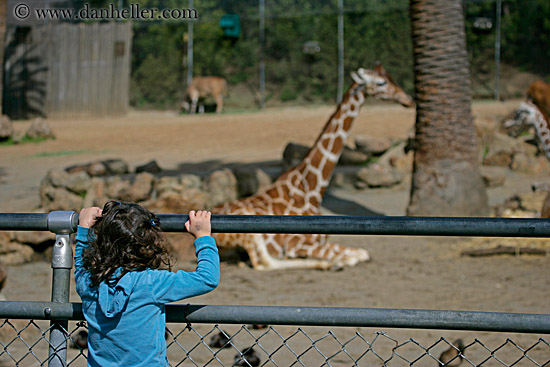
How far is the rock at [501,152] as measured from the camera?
11922 millimetres

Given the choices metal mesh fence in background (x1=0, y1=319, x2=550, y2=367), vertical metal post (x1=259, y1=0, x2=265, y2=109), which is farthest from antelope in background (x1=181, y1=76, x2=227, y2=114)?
metal mesh fence in background (x1=0, y1=319, x2=550, y2=367)

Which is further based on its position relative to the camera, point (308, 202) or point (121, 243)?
point (308, 202)

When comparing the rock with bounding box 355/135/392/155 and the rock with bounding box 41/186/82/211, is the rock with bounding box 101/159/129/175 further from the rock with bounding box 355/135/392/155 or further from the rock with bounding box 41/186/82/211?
the rock with bounding box 355/135/392/155

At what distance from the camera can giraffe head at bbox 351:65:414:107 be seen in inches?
333

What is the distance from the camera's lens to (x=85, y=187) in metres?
9.15

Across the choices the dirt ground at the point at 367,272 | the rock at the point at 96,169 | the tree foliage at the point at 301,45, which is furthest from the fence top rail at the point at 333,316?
the tree foliage at the point at 301,45

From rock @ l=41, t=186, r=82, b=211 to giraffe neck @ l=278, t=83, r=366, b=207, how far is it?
2.70 m

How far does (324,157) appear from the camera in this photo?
8.22 m

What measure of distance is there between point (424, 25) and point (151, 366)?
737 cm

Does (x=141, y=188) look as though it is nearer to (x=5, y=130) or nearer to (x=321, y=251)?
(x=321, y=251)

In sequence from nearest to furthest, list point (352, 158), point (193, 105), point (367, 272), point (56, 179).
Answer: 1. point (367, 272)
2. point (56, 179)
3. point (352, 158)
4. point (193, 105)

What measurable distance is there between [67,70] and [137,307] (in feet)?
75.4

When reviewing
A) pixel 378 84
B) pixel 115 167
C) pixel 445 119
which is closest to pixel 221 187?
A: pixel 378 84

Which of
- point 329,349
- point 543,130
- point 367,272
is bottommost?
point 329,349
